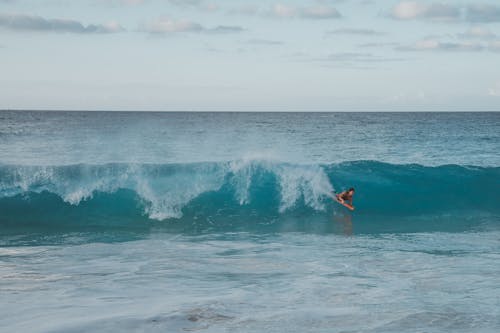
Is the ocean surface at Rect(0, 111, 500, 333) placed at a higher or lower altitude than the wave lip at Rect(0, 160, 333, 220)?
lower

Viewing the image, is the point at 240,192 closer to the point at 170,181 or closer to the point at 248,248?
the point at 170,181

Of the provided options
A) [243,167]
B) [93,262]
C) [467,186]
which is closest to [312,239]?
[93,262]

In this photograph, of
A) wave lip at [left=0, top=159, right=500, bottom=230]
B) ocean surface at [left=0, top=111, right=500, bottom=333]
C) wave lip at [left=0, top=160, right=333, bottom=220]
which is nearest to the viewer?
ocean surface at [left=0, top=111, right=500, bottom=333]

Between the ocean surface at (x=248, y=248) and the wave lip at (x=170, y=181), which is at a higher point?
the wave lip at (x=170, y=181)

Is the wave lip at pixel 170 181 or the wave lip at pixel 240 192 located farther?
the wave lip at pixel 170 181

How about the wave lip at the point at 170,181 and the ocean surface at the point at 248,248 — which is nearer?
the ocean surface at the point at 248,248

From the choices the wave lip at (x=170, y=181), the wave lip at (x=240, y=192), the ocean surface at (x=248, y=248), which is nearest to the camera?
the ocean surface at (x=248, y=248)

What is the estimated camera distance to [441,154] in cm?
3522

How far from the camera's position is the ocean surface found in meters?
6.73

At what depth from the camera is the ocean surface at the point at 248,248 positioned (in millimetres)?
6734

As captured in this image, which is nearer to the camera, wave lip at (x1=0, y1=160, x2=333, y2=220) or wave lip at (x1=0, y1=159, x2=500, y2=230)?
wave lip at (x1=0, y1=159, x2=500, y2=230)

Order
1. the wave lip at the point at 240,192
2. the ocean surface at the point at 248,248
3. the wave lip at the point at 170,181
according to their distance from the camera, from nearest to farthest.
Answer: the ocean surface at the point at 248,248 < the wave lip at the point at 240,192 < the wave lip at the point at 170,181

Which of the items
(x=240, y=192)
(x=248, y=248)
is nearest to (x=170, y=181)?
(x=240, y=192)

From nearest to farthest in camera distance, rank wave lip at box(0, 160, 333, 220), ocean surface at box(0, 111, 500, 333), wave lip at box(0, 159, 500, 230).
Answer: ocean surface at box(0, 111, 500, 333) → wave lip at box(0, 159, 500, 230) → wave lip at box(0, 160, 333, 220)
